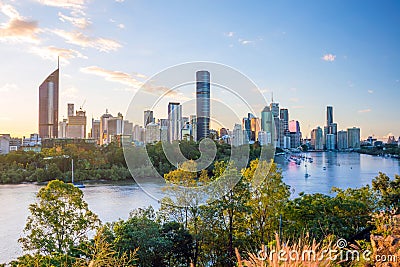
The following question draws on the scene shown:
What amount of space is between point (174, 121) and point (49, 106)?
2548cm

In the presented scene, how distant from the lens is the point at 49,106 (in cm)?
2747

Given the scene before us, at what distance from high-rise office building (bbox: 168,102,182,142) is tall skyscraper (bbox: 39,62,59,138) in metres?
24.0

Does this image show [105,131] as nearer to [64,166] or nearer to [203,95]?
[64,166]

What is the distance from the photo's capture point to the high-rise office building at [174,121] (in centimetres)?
418

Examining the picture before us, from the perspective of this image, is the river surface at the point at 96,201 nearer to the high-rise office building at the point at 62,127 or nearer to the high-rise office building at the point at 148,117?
the high-rise office building at the point at 148,117

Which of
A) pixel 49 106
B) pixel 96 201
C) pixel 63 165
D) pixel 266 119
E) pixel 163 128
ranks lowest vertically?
pixel 96 201

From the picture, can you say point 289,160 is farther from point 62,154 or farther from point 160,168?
point 160,168

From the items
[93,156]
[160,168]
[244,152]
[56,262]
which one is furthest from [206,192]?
[93,156]

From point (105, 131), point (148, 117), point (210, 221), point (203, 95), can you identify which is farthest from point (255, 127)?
point (105, 131)

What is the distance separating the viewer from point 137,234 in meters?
4.29

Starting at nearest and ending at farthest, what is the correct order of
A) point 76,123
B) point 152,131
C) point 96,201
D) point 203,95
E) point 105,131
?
point 203,95, point 152,131, point 96,201, point 105,131, point 76,123

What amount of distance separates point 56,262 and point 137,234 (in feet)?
3.92

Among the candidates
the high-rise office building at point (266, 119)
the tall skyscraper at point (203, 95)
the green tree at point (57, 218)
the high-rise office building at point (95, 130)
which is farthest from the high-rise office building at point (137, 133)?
the high-rise office building at point (95, 130)

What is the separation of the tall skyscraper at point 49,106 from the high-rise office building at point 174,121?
78.8 ft
